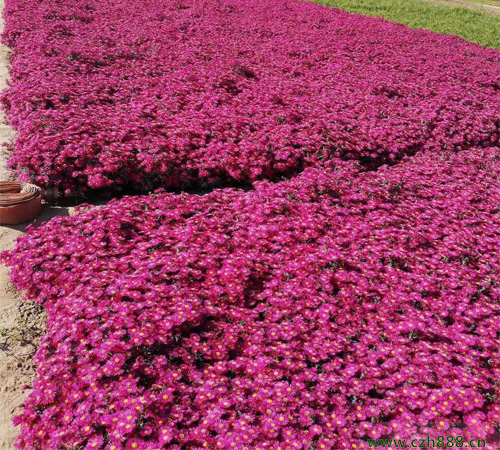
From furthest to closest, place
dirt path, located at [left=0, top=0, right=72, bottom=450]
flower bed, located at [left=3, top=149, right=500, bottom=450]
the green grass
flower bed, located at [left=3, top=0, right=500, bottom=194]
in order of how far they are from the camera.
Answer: the green grass, flower bed, located at [left=3, top=0, right=500, bottom=194], dirt path, located at [left=0, top=0, right=72, bottom=450], flower bed, located at [left=3, top=149, right=500, bottom=450]

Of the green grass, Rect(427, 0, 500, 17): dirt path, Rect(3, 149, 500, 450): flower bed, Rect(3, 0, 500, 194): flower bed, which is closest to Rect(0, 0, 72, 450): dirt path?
Rect(3, 149, 500, 450): flower bed

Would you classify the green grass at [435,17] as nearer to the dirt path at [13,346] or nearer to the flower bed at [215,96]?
the flower bed at [215,96]

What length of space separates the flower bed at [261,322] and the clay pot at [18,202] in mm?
552

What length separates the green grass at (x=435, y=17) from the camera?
1927 centimetres

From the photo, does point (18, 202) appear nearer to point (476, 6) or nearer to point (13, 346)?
point (13, 346)

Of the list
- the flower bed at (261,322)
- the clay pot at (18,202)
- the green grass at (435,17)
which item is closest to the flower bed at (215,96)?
the clay pot at (18,202)

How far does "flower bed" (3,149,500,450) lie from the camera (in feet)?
9.76

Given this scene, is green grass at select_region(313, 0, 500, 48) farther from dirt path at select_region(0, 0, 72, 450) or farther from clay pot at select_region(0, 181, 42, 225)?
dirt path at select_region(0, 0, 72, 450)

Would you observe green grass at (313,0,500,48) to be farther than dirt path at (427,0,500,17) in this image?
No

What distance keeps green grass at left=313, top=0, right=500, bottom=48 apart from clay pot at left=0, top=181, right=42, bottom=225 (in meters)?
18.7

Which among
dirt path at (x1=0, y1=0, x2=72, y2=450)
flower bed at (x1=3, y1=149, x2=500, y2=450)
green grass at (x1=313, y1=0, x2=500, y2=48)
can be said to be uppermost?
green grass at (x1=313, y1=0, x2=500, y2=48)

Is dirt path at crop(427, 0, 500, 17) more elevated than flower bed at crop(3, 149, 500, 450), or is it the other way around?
dirt path at crop(427, 0, 500, 17)

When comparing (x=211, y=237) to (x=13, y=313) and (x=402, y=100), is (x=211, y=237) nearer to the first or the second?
(x=13, y=313)

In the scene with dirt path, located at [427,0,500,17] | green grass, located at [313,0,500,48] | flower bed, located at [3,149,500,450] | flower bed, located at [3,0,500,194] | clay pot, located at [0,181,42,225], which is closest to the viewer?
flower bed, located at [3,149,500,450]
